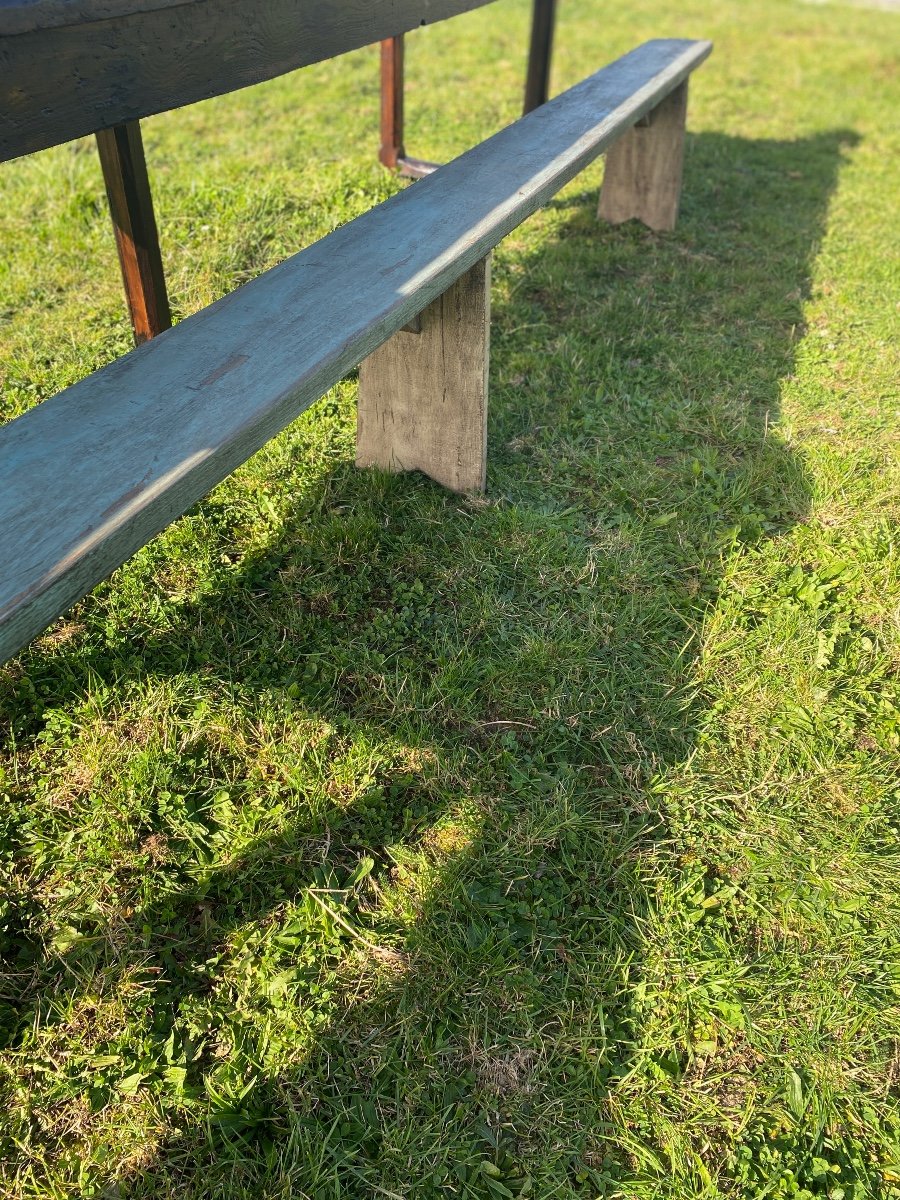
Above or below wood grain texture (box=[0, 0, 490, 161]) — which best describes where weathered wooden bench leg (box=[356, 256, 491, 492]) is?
below

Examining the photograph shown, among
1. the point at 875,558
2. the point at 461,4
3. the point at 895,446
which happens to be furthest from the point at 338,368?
the point at 461,4

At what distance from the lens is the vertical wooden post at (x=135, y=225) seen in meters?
2.63

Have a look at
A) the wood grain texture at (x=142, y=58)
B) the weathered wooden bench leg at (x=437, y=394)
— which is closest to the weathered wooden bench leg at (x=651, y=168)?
the wood grain texture at (x=142, y=58)

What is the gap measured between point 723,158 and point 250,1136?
6.20 metres

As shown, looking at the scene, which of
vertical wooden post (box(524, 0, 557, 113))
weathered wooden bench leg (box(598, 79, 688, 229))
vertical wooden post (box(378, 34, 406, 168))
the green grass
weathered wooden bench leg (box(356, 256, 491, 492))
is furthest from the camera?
vertical wooden post (box(524, 0, 557, 113))

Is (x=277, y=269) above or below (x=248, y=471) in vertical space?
above

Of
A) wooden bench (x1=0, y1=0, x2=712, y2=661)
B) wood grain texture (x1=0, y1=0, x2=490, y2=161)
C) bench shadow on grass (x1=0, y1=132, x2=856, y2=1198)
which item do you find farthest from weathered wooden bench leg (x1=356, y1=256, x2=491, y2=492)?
wood grain texture (x1=0, y1=0, x2=490, y2=161)

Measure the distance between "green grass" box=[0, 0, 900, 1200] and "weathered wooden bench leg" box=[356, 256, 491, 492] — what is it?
0.38ft

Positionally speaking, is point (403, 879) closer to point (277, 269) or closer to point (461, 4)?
point (277, 269)

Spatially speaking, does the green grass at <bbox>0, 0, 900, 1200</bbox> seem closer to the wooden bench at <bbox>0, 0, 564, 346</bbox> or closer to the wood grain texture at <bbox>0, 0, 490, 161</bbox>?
the wooden bench at <bbox>0, 0, 564, 346</bbox>

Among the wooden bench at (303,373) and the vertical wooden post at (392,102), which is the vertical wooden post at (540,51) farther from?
the wooden bench at (303,373)

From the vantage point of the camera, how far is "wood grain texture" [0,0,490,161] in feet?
A: 5.56

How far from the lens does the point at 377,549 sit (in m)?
2.57

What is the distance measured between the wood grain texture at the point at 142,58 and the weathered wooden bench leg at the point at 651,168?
2273mm
